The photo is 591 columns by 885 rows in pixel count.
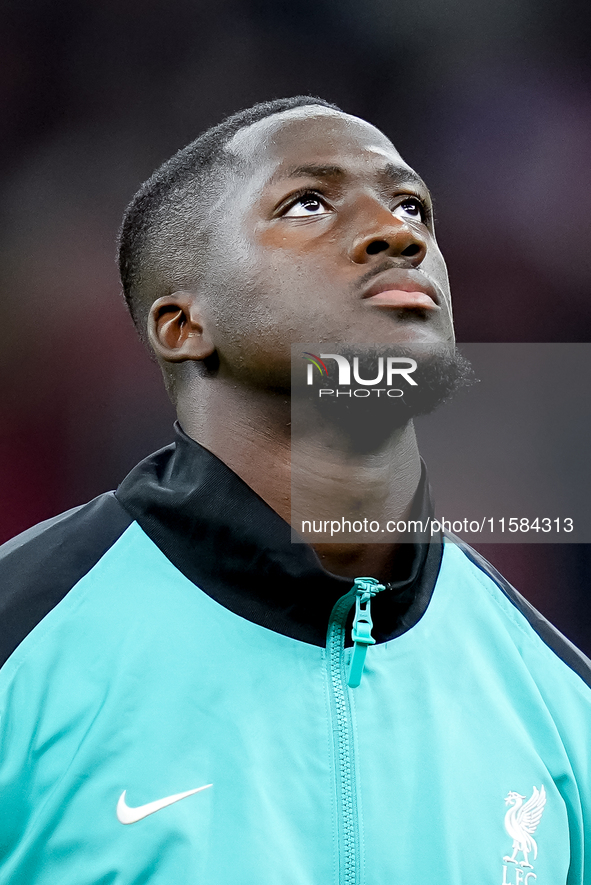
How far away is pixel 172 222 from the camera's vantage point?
168 centimetres

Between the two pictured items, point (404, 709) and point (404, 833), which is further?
point (404, 709)

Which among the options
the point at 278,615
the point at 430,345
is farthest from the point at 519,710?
the point at 430,345

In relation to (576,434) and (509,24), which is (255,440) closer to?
(576,434)

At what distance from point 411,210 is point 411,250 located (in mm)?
219

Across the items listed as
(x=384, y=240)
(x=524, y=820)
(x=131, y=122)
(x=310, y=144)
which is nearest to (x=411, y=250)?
(x=384, y=240)

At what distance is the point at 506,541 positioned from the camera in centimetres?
254

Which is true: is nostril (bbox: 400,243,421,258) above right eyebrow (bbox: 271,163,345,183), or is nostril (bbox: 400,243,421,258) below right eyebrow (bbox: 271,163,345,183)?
below

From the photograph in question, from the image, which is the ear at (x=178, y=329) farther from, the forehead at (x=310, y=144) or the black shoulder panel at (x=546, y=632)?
the black shoulder panel at (x=546, y=632)

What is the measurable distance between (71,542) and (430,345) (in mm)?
677

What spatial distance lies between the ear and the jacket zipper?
0.53 meters

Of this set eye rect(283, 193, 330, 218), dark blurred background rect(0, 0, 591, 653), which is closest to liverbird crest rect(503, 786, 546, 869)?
eye rect(283, 193, 330, 218)

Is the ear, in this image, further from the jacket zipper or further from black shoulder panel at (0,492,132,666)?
the jacket zipper

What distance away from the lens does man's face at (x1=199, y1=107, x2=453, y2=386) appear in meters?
1.37

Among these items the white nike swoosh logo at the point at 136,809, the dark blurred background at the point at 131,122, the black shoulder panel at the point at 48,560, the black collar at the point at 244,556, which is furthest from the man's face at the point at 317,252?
the dark blurred background at the point at 131,122
